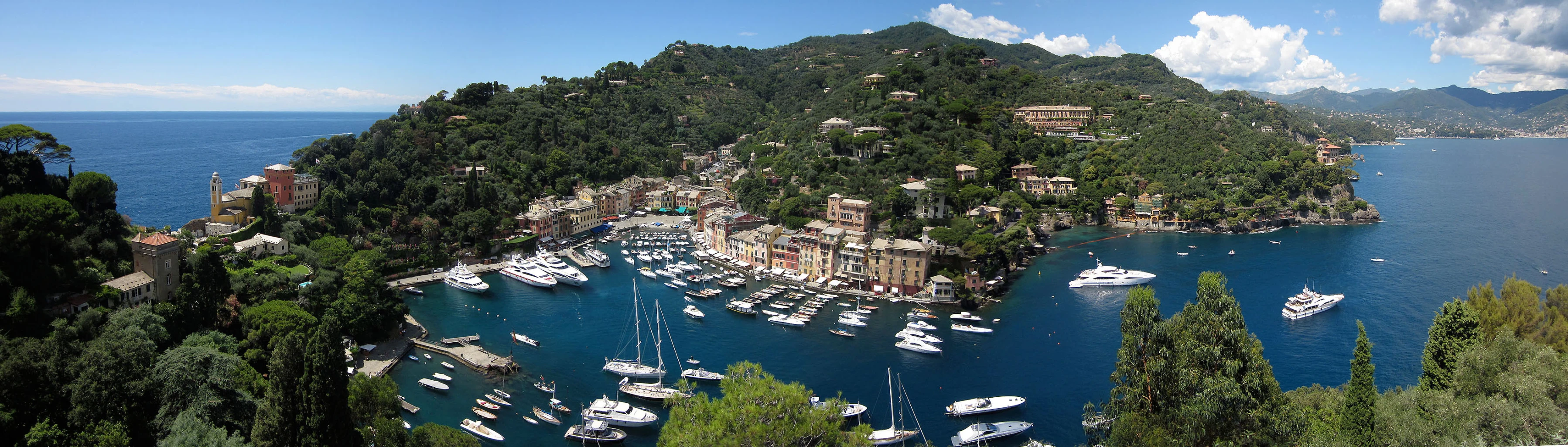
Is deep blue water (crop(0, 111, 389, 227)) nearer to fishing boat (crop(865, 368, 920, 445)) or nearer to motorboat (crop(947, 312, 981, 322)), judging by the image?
fishing boat (crop(865, 368, 920, 445))

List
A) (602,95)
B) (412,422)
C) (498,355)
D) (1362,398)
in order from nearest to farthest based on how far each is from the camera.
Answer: (1362,398)
(412,422)
(498,355)
(602,95)

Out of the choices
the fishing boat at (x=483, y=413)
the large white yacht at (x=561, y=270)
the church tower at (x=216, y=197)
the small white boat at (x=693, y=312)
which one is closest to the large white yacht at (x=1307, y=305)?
the small white boat at (x=693, y=312)

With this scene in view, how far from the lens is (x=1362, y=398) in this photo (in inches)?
425

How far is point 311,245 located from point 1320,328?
3419 cm

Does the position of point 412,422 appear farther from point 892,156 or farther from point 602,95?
point 602,95

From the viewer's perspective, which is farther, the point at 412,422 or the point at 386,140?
the point at 386,140

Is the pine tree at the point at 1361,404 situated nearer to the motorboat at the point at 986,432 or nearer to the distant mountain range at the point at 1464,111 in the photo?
the motorboat at the point at 986,432

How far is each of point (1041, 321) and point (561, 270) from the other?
59.7 ft

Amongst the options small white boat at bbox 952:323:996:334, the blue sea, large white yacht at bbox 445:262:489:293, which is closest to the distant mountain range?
the blue sea

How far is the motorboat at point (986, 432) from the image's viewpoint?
16188 mm

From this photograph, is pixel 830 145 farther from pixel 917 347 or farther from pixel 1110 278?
pixel 917 347

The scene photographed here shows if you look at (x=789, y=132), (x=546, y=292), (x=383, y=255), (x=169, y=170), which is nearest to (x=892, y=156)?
(x=789, y=132)

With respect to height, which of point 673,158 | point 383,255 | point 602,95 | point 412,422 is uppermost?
point 602,95

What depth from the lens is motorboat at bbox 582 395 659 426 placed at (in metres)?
16.9
